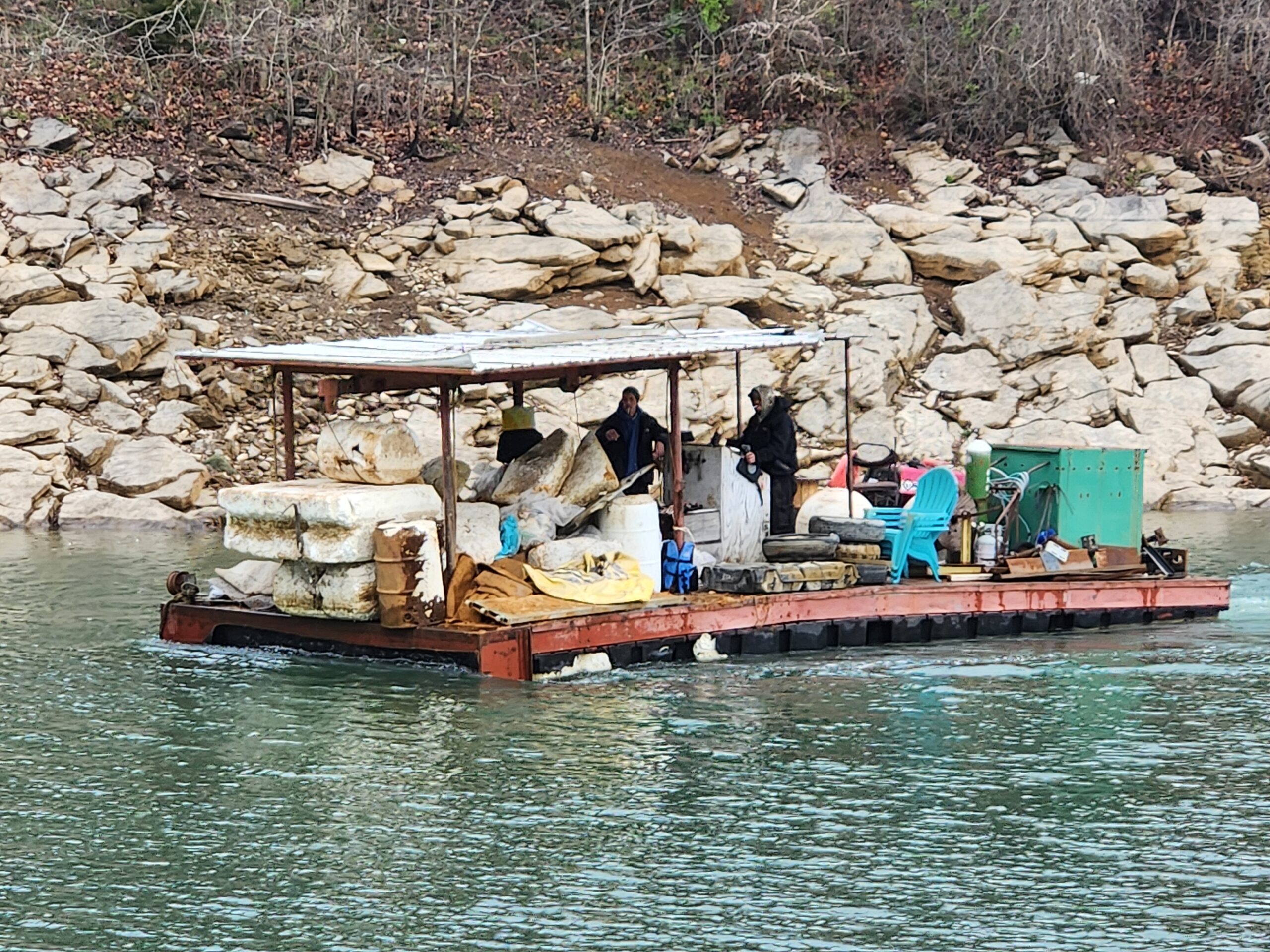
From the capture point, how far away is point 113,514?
2394 cm

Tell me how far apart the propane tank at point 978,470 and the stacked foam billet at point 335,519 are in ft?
17.1

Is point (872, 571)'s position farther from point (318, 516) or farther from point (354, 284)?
point (354, 284)

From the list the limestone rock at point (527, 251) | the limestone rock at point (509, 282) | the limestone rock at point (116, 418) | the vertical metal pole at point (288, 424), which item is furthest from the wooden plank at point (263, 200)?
the vertical metal pole at point (288, 424)

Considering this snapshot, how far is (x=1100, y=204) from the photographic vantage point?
3142 centimetres

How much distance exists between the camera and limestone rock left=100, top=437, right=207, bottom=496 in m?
24.5

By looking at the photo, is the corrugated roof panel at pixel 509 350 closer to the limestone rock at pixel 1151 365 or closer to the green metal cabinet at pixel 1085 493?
the green metal cabinet at pixel 1085 493

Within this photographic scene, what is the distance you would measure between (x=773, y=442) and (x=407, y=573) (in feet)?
13.6

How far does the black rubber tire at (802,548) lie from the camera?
54.4ft

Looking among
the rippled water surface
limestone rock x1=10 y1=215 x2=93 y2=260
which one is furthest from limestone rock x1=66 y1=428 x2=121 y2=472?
the rippled water surface

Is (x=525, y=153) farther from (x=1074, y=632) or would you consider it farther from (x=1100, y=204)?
(x=1074, y=632)

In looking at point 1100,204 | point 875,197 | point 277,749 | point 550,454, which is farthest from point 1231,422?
point 277,749

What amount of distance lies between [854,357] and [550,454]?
11.7 metres

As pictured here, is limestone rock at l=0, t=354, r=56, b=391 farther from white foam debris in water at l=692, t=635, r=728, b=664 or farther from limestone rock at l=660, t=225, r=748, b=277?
white foam debris in water at l=692, t=635, r=728, b=664

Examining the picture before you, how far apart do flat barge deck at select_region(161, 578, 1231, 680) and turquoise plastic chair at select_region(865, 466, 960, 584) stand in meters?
0.24
